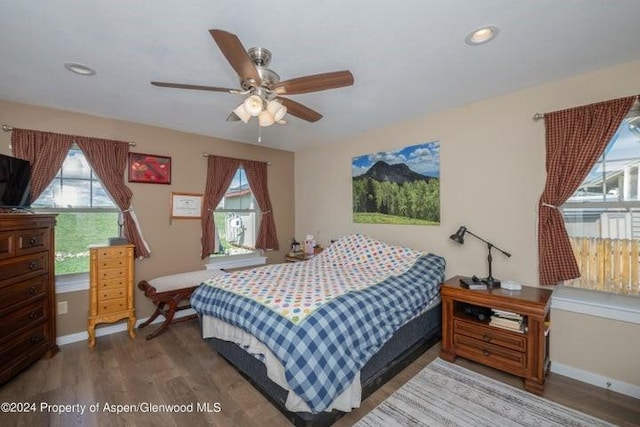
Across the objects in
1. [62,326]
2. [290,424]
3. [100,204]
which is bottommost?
[290,424]

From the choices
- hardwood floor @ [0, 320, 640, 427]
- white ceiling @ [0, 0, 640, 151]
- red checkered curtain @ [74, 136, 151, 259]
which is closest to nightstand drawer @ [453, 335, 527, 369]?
hardwood floor @ [0, 320, 640, 427]

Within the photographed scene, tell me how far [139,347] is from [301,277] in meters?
1.79

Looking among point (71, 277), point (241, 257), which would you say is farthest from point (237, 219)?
point (71, 277)

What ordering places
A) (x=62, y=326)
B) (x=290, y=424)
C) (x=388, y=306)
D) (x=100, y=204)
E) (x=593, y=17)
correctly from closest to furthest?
(x=593, y=17) < (x=290, y=424) < (x=388, y=306) < (x=62, y=326) < (x=100, y=204)

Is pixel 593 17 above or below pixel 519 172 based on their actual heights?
above

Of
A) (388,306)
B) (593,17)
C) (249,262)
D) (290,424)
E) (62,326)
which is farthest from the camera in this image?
(249,262)

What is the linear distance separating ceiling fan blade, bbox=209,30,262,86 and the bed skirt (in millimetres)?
1931

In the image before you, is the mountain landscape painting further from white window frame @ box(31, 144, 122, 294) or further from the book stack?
white window frame @ box(31, 144, 122, 294)

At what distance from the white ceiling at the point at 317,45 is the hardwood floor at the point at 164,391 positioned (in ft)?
7.92

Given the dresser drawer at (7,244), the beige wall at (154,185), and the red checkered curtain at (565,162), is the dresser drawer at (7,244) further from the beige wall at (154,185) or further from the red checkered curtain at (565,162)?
the red checkered curtain at (565,162)

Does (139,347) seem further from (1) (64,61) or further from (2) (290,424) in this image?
(1) (64,61)

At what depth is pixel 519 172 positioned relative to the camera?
248 centimetres

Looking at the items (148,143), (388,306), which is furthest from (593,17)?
(148,143)

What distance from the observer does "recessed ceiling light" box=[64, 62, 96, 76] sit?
2.00 m
